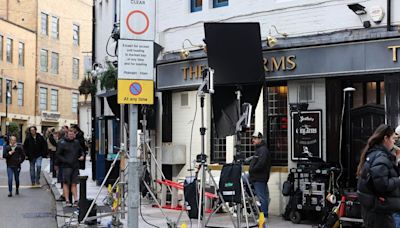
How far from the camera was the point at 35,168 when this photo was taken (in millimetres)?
Answer: 17375

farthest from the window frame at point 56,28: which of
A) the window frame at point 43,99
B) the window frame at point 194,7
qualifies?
→ the window frame at point 194,7

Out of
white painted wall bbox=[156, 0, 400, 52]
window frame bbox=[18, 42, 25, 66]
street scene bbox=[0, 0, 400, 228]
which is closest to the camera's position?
street scene bbox=[0, 0, 400, 228]

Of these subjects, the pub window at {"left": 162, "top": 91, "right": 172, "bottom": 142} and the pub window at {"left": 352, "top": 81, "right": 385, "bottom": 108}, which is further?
the pub window at {"left": 162, "top": 91, "right": 172, "bottom": 142}

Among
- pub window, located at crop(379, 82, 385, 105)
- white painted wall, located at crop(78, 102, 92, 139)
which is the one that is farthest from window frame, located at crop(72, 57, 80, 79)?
pub window, located at crop(379, 82, 385, 105)

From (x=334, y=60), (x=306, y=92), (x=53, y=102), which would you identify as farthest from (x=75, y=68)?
(x=334, y=60)

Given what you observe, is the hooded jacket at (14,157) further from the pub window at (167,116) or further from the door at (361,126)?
the door at (361,126)

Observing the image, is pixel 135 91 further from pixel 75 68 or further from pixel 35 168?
pixel 75 68

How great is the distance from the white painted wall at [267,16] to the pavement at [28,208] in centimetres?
449

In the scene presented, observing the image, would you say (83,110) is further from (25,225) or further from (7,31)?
(25,225)

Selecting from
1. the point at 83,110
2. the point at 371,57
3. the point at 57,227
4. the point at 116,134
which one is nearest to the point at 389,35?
the point at 371,57

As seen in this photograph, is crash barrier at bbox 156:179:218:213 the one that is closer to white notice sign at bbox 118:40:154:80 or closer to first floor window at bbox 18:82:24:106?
white notice sign at bbox 118:40:154:80

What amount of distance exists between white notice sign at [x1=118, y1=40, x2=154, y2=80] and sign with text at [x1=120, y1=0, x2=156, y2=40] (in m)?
0.08

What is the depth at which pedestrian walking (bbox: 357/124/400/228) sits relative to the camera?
562 cm

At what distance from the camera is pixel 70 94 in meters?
54.8
